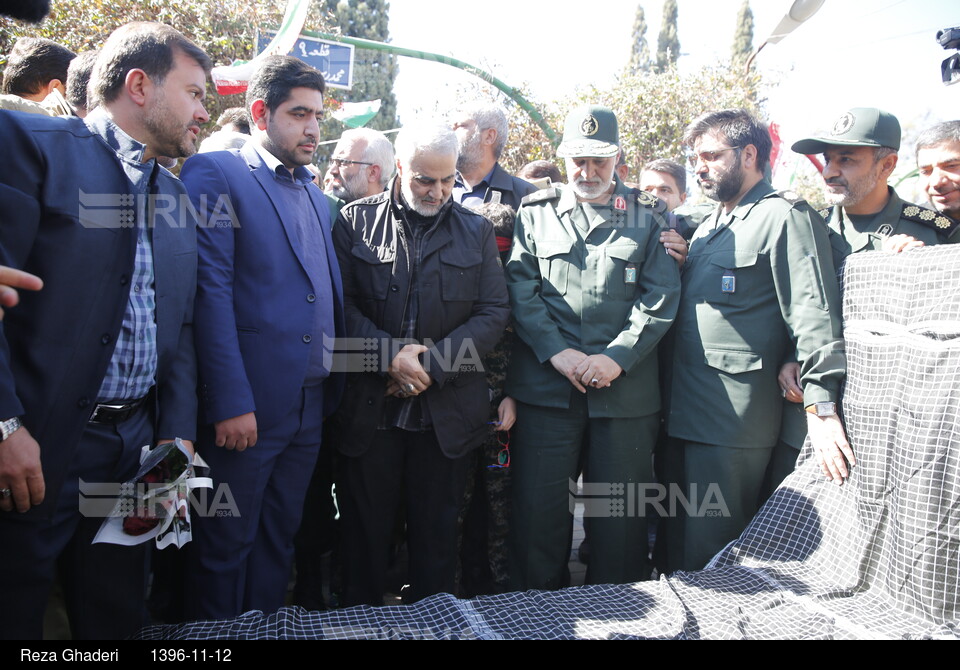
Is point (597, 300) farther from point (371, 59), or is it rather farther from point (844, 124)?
point (371, 59)

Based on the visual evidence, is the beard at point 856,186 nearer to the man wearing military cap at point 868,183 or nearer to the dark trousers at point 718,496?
the man wearing military cap at point 868,183

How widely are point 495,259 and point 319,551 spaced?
1724 mm

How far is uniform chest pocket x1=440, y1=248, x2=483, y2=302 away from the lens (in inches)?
116

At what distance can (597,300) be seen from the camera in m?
3.19

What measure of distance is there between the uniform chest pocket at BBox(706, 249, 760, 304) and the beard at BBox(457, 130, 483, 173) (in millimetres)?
1717

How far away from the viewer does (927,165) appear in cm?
334

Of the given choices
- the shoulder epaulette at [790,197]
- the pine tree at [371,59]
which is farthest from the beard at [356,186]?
the pine tree at [371,59]

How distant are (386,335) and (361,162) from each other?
5.07 feet

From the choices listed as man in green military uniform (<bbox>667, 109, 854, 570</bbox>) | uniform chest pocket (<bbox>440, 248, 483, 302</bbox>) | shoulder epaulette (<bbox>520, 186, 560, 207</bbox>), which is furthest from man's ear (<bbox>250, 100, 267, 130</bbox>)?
man in green military uniform (<bbox>667, 109, 854, 570</bbox>)

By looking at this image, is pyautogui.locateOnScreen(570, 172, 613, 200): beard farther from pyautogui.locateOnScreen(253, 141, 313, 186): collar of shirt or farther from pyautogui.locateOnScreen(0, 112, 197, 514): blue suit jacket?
pyautogui.locateOnScreen(0, 112, 197, 514): blue suit jacket

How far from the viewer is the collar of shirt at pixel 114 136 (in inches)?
84.1

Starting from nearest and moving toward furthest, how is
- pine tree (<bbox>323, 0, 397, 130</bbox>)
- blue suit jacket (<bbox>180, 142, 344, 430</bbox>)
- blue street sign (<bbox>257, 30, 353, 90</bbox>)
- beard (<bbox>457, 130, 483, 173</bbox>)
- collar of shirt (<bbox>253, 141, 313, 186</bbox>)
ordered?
1. blue suit jacket (<bbox>180, 142, 344, 430</bbox>)
2. collar of shirt (<bbox>253, 141, 313, 186</bbox>)
3. beard (<bbox>457, 130, 483, 173</bbox>)
4. blue street sign (<bbox>257, 30, 353, 90</bbox>)
5. pine tree (<bbox>323, 0, 397, 130</bbox>)
